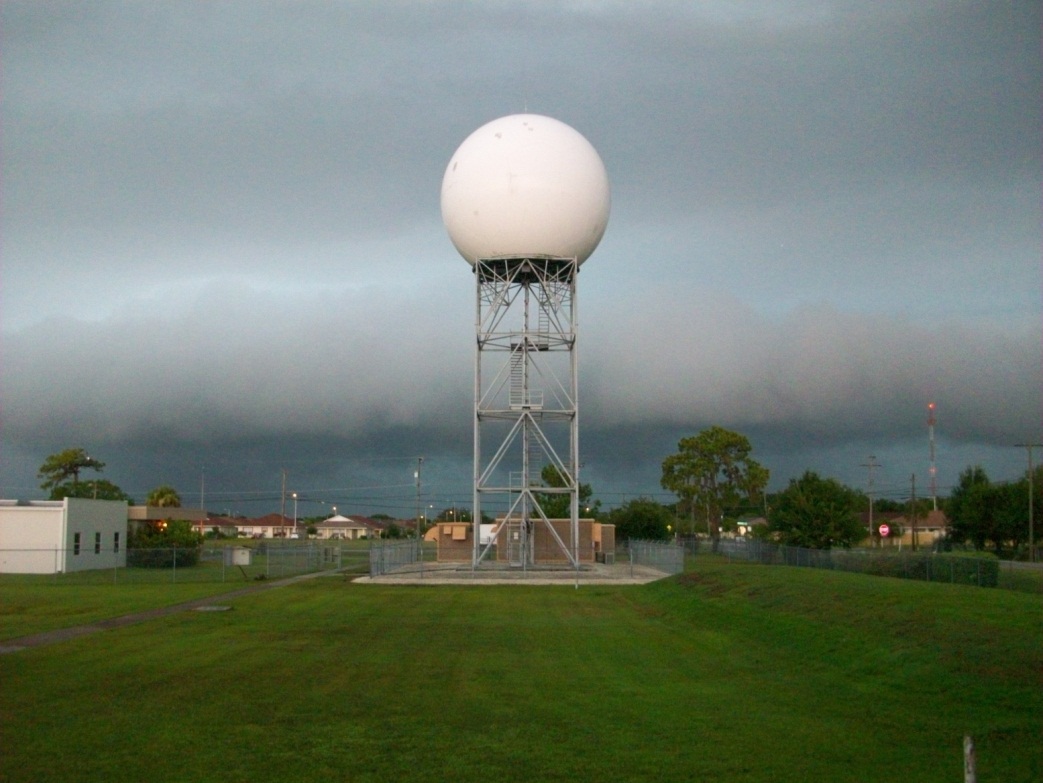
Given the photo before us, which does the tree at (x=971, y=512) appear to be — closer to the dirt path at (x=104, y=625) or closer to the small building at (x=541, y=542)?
the small building at (x=541, y=542)

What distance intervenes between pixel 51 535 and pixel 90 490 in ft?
167

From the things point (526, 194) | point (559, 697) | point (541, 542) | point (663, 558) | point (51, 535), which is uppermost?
point (526, 194)

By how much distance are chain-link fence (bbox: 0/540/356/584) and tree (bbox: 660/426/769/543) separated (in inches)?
1584

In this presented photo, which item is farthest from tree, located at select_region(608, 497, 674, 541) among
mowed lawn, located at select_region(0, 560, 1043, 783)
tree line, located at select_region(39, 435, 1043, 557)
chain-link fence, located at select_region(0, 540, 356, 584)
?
mowed lawn, located at select_region(0, 560, 1043, 783)

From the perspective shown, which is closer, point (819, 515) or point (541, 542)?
point (819, 515)

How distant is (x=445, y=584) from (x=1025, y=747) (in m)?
30.5

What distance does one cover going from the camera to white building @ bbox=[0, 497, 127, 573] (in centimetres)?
4831

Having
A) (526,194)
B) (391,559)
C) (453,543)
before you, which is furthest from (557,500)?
(526,194)

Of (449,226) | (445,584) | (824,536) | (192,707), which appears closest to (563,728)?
(192,707)

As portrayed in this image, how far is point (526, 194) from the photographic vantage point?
43.1 metres

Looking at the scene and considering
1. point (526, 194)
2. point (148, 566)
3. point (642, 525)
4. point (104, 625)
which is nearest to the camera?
point (104, 625)

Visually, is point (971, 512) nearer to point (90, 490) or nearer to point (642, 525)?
point (642, 525)

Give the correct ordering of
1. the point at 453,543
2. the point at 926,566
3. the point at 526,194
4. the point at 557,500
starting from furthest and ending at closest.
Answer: the point at 557,500 → the point at 453,543 → the point at 526,194 → the point at 926,566

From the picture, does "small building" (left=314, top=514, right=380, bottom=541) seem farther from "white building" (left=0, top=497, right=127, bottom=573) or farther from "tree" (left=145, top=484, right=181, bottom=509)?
"white building" (left=0, top=497, right=127, bottom=573)
